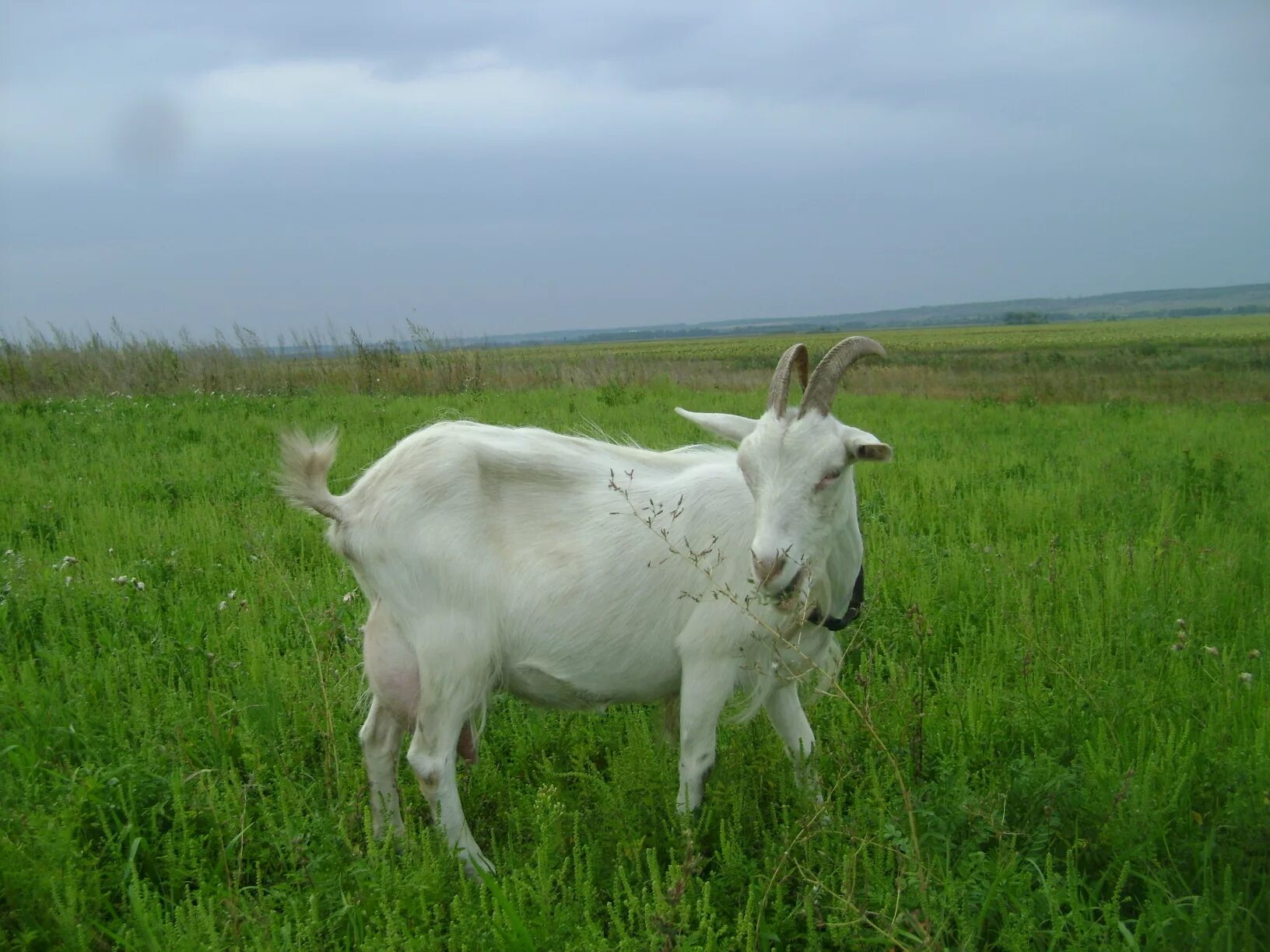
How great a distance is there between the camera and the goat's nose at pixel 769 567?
104 inches

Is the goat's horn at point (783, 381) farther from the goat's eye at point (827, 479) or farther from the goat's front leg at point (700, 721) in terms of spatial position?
the goat's front leg at point (700, 721)

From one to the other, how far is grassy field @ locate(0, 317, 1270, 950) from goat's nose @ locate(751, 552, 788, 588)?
45 cm

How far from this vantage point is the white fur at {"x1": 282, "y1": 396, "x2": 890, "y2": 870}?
2.95 m

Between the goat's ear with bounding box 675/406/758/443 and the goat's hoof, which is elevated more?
the goat's ear with bounding box 675/406/758/443

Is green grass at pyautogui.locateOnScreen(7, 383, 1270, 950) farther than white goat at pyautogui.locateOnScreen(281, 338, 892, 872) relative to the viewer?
No

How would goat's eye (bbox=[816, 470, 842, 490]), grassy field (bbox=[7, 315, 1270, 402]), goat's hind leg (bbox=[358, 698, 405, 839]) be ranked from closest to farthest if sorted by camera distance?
goat's eye (bbox=[816, 470, 842, 490])
goat's hind leg (bbox=[358, 698, 405, 839])
grassy field (bbox=[7, 315, 1270, 402])

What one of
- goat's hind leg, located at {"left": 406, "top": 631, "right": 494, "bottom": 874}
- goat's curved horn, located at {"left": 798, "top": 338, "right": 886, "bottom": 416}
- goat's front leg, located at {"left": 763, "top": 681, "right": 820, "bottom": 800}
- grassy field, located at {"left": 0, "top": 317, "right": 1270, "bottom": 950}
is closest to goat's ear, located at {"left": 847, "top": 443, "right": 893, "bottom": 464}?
goat's curved horn, located at {"left": 798, "top": 338, "right": 886, "bottom": 416}

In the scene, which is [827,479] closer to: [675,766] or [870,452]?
[870,452]

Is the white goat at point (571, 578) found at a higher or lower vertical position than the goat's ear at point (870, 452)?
lower

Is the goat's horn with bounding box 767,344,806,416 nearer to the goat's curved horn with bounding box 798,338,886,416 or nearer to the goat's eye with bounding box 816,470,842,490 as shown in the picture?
the goat's curved horn with bounding box 798,338,886,416

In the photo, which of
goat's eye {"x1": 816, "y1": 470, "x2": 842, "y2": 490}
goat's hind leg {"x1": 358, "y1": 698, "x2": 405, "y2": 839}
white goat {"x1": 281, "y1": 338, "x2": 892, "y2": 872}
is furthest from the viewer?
goat's hind leg {"x1": 358, "y1": 698, "x2": 405, "y2": 839}

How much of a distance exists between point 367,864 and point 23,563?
387 centimetres

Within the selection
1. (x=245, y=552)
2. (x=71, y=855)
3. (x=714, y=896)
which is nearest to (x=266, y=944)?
(x=71, y=855)

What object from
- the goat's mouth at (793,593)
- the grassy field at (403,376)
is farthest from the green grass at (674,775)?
Result: the grassy field at (403,376)
